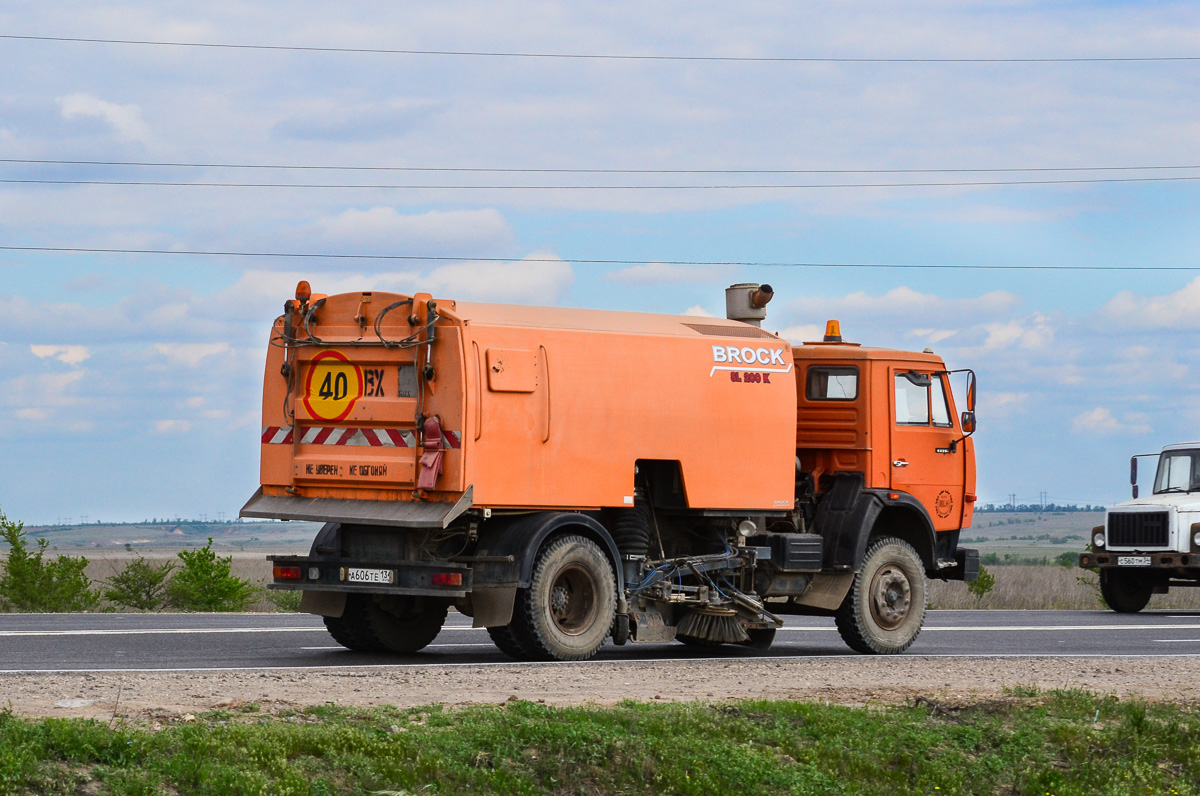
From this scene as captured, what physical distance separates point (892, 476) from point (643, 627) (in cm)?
336

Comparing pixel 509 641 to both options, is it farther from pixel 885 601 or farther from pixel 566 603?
pixel 885 601

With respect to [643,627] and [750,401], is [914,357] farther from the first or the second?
[643,627]

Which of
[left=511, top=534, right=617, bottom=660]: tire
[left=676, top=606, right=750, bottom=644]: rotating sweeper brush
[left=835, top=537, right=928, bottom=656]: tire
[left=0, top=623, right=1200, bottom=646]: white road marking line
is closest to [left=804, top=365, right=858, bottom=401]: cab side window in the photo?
[left=835, top=537, right=928, bottom=656]: tire

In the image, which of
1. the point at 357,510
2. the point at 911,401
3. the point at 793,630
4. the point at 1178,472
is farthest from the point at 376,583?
the point at 1178,472

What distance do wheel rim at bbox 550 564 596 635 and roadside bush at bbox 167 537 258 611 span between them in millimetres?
12482

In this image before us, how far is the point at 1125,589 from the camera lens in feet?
84.4

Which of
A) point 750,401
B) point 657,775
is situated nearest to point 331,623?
point 750,401

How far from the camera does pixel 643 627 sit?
14516mm

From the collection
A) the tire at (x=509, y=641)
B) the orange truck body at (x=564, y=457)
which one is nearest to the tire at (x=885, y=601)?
the orange truck body at (x=564, y=457)

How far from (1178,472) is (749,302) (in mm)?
12692

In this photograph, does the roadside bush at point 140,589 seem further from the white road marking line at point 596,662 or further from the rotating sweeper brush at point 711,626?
Answer: the white road marking line at point 596,662

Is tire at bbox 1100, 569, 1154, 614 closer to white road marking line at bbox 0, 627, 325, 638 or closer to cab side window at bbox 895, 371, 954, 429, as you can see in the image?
cab side window at bbox 895, 371, 954, 429

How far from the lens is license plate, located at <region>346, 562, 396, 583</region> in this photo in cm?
1348

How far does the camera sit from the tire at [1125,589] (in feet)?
84.2
